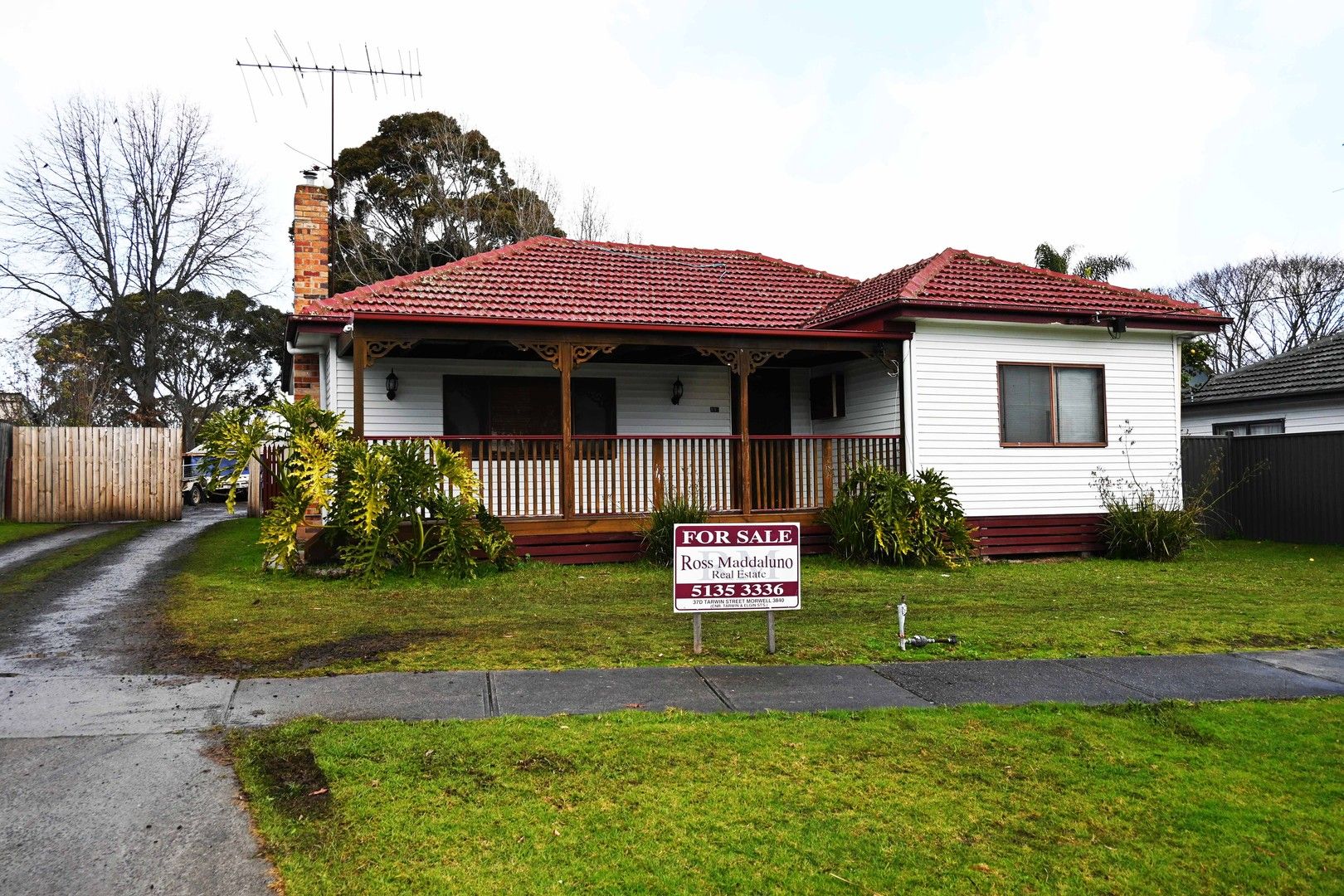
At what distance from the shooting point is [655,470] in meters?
12.7

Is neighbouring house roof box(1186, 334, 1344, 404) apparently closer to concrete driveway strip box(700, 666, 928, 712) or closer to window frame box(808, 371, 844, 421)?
window frame box(808, 371, 844, 421)

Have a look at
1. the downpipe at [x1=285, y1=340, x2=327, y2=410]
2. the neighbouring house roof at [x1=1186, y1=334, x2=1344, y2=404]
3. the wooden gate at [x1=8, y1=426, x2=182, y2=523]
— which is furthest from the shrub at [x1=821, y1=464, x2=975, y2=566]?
the wooden gate at [x1=8, y1=426, x2=182, y2=523]

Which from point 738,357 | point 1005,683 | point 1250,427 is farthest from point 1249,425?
point 1005,683

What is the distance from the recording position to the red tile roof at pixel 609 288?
42.7 ft

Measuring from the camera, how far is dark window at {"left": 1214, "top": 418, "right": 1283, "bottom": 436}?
19.8 m

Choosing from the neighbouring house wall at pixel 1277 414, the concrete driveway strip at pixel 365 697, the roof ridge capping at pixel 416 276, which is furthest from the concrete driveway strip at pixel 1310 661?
the neighbouring house wall at pixel 1277 414

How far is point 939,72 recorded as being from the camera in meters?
16.6

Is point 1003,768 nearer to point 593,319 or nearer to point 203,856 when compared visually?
point 203,856

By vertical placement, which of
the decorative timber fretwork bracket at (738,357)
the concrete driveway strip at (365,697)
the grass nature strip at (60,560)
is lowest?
the concrete driveway strip at (365,697)

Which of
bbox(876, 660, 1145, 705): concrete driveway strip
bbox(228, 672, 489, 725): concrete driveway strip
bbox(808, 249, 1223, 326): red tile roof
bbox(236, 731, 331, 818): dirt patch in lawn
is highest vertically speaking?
bbox(808, 249, 1223, 326): red tile roof

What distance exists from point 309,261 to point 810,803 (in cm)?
1341

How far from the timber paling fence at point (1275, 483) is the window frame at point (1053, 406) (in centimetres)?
241

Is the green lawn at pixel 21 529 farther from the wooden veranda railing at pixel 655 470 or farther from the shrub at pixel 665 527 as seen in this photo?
the shrub at pixel 665 527

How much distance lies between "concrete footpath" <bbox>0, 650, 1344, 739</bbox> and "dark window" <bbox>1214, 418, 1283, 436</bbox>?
15.3 metres
